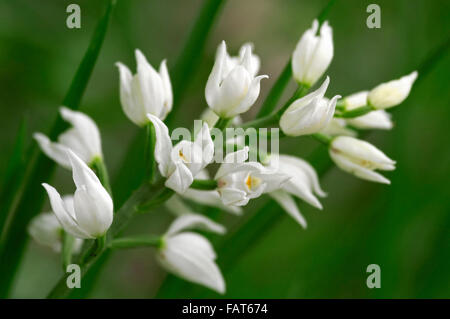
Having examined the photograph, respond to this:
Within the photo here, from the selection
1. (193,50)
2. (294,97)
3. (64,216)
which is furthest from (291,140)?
(64,216)

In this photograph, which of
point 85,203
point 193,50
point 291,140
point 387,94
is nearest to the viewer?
point 85,203

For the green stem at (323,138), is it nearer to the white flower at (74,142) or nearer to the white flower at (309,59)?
the white flower at (309,59)

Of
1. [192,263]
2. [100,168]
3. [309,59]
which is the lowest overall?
[192,263]

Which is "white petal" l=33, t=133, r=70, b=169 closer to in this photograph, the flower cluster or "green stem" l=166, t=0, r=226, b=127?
the flower cluster

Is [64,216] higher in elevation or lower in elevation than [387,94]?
lower

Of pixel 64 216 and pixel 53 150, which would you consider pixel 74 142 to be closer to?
pixel 53 150

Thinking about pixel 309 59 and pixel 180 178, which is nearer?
pixel 180 178

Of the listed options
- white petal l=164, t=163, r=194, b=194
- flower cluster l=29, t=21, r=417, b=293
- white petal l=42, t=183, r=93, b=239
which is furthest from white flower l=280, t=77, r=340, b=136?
white petal l=42, t=183, r=93, b=239
